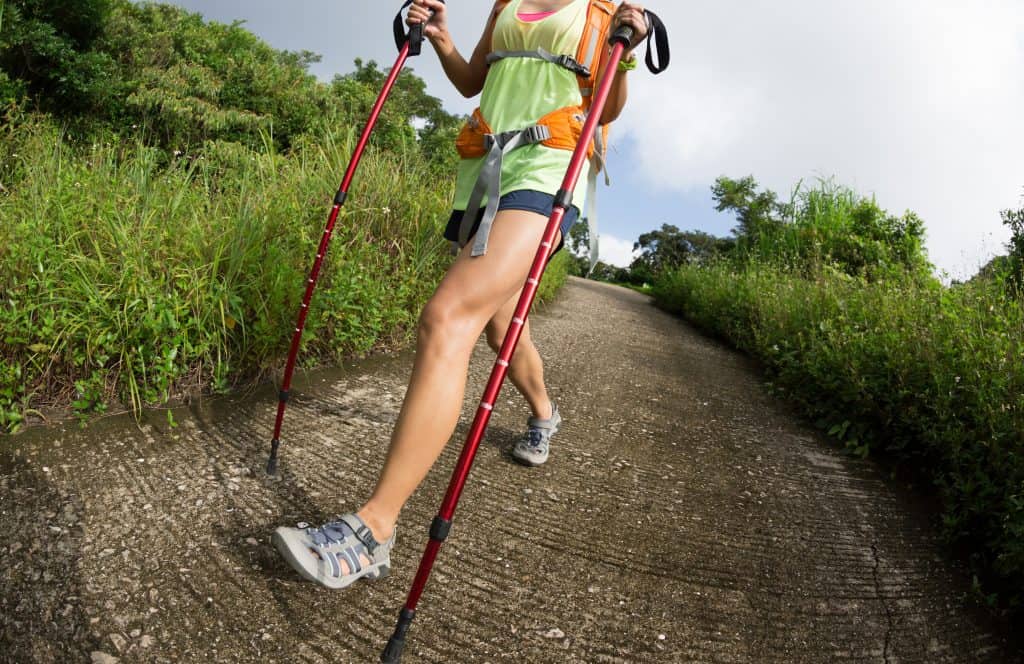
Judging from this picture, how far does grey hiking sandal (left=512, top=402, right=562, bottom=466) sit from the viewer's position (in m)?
2.70

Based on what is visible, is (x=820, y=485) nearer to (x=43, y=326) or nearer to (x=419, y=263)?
(x=419, y=263)

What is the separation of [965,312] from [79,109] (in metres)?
13.7

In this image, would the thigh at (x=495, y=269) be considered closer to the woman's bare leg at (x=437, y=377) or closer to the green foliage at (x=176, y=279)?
the woman's bare leg at (x=437, y=377)

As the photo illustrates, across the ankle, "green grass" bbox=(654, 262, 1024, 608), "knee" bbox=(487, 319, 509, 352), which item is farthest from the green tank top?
"green grass" bbox=(654, 262, 1024, 608)

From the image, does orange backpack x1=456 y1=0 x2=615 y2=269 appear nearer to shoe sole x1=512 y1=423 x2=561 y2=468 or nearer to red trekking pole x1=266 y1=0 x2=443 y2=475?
red trekking pole x1=266 y1=0 x2=443 y2=475

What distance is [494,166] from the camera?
192 cm

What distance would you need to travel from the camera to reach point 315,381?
334cm

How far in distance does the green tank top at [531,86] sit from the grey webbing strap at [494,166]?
26 mm

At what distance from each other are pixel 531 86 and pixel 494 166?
33 centimetres

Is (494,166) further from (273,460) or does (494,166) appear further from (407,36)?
(273,460)

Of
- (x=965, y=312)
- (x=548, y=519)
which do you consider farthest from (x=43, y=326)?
(x=965, y=312)

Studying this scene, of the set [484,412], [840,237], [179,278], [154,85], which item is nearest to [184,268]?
[179,278]

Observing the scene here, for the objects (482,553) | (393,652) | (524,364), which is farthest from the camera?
(524,364)

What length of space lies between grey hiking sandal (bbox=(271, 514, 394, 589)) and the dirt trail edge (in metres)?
0.14
